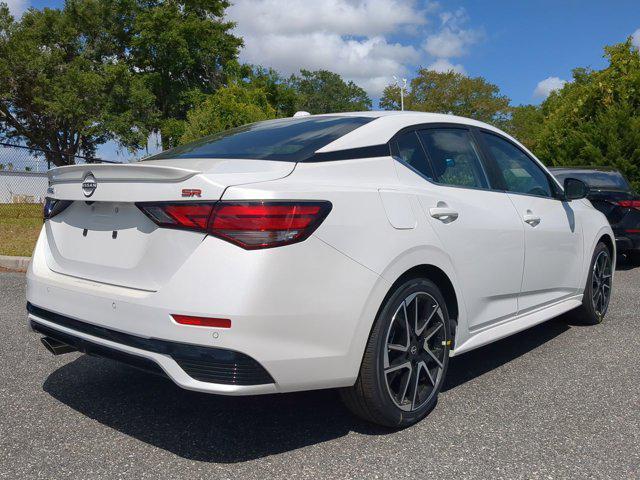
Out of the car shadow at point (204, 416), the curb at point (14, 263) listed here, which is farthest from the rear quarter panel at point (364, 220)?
the curb at point (14, 263)

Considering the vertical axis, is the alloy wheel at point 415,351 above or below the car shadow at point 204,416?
above

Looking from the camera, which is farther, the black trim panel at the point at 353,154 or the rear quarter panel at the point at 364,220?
the black trim panel at the point at 353,154

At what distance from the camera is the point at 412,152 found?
133 inches

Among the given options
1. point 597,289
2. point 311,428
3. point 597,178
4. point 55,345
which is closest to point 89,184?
point 55,345

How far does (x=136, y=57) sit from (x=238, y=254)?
1379 inches

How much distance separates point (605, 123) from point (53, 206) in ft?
41.9

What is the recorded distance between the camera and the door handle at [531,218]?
13.2 feet

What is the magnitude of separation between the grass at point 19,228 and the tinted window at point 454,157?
6.74m

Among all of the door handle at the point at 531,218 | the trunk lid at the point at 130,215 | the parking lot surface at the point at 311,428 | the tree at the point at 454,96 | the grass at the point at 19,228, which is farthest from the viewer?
the tree at the point at 454,96

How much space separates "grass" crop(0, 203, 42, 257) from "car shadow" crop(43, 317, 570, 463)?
5.52 metres

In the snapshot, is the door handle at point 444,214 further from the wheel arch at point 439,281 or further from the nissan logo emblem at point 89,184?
the nissan logo emblem at point 89,184

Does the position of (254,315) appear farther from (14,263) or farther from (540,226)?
(14,263)

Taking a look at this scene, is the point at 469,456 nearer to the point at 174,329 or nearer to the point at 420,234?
the point at 420,234

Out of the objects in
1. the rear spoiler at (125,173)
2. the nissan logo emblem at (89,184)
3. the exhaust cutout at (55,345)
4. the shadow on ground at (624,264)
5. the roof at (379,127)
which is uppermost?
the roof at (379,127)
